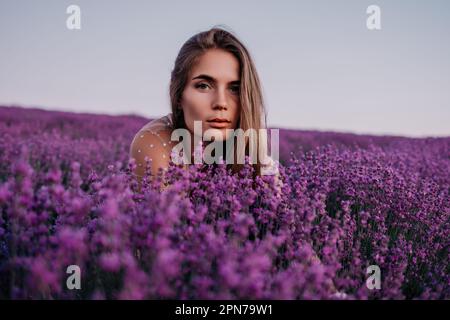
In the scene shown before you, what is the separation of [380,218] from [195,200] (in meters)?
1.19

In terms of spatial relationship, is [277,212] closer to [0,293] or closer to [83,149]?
[0,293]

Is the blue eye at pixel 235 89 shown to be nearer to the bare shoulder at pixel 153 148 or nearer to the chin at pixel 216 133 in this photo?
the chin at pixel 216 133

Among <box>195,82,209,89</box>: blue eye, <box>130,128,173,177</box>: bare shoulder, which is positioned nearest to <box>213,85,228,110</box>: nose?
<box>195,82,209,89</box>: blue eye

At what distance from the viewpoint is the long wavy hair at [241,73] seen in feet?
8.51

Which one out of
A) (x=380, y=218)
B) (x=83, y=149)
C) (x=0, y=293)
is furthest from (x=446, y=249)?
(x=83, y=149)

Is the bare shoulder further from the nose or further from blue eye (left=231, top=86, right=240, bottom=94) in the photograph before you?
blue eye (left=231, top=86, right=240, bottom=94)

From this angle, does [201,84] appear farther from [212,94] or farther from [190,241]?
[190,241]

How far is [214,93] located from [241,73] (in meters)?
0.24

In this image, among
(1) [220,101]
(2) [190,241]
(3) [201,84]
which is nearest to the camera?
(2) [190,241]

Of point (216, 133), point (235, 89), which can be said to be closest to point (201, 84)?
point (235, 89)

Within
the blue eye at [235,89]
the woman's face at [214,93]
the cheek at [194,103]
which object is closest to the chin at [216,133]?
the woman's face at [214,93]

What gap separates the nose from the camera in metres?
2.45

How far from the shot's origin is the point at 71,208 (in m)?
1.37

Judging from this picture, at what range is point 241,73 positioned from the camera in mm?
2627
